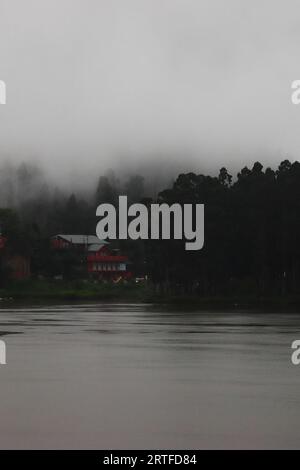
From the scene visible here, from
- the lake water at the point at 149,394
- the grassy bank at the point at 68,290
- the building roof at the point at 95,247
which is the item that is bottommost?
the grassy bank at the point at 68,290

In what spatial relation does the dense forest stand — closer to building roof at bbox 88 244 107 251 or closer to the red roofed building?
the red roofed building

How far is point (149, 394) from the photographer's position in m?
17.1

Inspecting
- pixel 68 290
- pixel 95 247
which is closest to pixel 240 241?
pixel 68 290

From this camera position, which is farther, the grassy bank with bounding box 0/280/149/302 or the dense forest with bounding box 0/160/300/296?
the grassy bank with bounding box 0/280/149/302

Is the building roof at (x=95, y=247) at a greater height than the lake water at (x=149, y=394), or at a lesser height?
lesser

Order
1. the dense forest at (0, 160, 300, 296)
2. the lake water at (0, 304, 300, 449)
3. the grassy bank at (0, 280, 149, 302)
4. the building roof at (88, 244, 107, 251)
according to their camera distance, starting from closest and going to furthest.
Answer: the lake water at (0, 304, 300, 449)
the dense forest at (0, 160, 300, 296)
the grassy bank at (0, 280, 149, 302)
the building roof at (88, 244, 107, 251)

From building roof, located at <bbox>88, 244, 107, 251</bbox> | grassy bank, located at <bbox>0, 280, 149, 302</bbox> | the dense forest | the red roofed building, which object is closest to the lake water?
the dense forest

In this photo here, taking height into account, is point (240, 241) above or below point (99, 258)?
above

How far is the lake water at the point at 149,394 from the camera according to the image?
13.1 meters

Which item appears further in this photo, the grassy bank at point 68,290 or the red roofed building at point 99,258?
the red roofed building at point 99,258

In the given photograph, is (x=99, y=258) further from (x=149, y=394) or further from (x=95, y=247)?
(x=149, y=394)

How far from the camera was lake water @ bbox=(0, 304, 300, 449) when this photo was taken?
43.0 ft

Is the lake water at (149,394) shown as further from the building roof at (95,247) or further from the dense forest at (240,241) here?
the building roof at (95,247)

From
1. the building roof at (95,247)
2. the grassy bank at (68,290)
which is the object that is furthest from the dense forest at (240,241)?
the building roof at (95,247)
